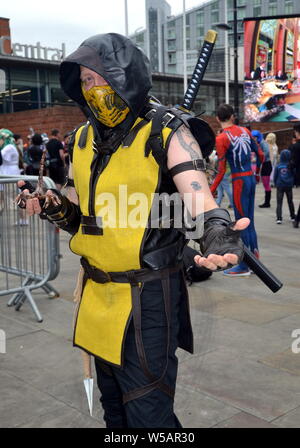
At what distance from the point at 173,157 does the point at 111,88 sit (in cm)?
37

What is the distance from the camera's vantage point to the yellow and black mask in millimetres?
1930

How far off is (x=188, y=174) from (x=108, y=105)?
43 centimetres

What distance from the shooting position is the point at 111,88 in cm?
191

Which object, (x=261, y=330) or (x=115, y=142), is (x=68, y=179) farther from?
(x=261, y=330)

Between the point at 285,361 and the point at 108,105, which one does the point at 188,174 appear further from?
the point at 285,361

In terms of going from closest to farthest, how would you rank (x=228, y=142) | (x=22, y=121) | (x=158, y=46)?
(x=228, y=142), (x=22, y=121), (x=158, y=46)

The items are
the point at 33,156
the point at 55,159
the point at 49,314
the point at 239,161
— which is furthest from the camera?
the point at 55,159

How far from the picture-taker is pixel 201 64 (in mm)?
3221

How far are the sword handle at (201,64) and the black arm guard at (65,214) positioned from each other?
133 cm

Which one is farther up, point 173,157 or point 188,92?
point 188,92

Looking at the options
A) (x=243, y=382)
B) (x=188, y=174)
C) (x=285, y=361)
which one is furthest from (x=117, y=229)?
(x=285, y=361)

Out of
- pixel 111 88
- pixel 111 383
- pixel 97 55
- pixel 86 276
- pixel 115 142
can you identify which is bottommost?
pixel 111 383

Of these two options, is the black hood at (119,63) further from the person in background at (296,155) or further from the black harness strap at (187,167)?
the person in background at (296,155)

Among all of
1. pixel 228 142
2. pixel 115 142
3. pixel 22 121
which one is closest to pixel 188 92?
pixel 115 142
